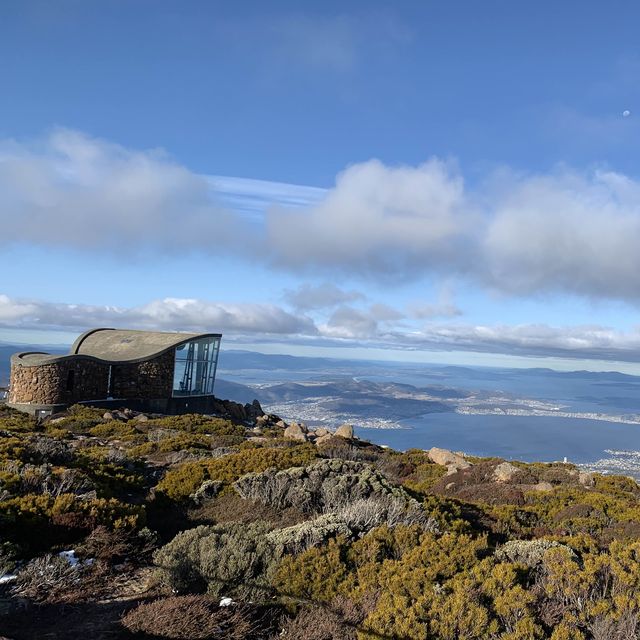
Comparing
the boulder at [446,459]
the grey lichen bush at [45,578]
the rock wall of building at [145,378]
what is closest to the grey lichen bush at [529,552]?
the grey lichen bush at [45,578]

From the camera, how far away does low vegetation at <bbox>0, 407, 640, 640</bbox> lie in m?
4.45

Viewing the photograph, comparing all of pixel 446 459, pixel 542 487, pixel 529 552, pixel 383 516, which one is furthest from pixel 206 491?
pixel 446 459

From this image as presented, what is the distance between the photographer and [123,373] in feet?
93.5

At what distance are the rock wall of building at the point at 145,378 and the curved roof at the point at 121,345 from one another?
436 mm

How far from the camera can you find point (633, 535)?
8.34 m

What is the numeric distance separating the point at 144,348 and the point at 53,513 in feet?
80.3

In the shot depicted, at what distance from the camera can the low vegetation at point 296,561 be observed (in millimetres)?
4445

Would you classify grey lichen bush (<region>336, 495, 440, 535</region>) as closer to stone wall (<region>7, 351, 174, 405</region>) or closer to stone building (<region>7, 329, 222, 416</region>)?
stone building (<region>7, 329, 222, 416</region>)

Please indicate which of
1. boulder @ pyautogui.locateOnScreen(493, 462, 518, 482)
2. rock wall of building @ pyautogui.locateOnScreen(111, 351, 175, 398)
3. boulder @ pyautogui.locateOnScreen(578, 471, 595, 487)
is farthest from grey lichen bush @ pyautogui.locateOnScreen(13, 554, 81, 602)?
rock wall of building @ pyautogui.locateOnScreen(111, 351, 175, 398)

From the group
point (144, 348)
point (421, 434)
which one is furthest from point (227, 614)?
point (421, 434)

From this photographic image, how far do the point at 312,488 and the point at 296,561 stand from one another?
280 centimetres

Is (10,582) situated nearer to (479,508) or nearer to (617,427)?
(479,508)

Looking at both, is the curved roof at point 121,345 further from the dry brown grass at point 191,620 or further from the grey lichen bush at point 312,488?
the dry brown grass at point 191,620

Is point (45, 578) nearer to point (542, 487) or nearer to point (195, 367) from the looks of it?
point (542, 487)
